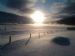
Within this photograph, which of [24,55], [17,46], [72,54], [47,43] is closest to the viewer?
[24,55]

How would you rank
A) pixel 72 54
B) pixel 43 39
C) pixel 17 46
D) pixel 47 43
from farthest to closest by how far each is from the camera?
pixel 43 39 < pixel 47 43 < pixel 17 46 < pixel 72 54

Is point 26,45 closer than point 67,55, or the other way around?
point 67,55

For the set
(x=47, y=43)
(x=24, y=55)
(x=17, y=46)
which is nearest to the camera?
(x=24, y=55)

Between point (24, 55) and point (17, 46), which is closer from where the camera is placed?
point (24, 55)

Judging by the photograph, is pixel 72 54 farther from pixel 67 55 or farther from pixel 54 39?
pixel 54 39

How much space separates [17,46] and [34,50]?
2933 mm

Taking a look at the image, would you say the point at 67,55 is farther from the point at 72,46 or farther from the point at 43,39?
the point at 43,39

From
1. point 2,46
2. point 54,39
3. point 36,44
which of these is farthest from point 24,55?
point 54,39

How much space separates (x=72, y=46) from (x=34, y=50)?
265 inches

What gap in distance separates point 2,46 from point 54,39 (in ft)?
34.4

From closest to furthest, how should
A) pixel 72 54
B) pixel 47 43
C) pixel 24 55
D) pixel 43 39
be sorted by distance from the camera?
pixel 24 55, pixel 72 54, pixel 47 43, pixel 43 39

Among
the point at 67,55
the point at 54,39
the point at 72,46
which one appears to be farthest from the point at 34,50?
the point at 54,39

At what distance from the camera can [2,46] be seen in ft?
101

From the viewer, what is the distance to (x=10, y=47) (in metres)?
30.4
